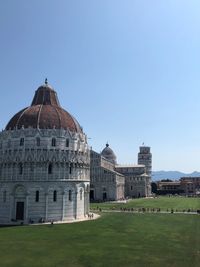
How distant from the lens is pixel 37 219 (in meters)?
55.2

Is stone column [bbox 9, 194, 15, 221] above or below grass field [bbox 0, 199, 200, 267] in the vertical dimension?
above

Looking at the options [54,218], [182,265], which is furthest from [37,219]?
[182,265]

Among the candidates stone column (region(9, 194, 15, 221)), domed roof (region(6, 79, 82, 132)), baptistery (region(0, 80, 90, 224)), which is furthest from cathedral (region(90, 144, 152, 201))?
stone column (region(9, 194, 15, 221))

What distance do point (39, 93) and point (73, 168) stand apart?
58.6 feet

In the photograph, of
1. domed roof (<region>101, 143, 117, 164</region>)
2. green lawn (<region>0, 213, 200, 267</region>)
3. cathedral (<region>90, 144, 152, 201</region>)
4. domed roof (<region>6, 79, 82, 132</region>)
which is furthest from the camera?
domed roof (<region>101, 143, 117, 164</region>)

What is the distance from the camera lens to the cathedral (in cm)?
11356

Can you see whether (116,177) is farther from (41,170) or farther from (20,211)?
(20,211)

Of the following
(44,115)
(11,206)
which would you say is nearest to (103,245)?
(11,206)

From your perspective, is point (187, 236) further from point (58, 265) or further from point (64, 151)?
point (64, 151)

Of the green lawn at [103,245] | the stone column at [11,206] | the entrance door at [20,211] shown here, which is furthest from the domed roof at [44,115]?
the green lawn at [103,245]

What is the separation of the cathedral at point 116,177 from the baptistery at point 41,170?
5094 cm

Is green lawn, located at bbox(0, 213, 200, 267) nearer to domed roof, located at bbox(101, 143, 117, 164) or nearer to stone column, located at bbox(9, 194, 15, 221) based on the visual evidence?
stone column, located at bbox(9, 194, 15, 221)

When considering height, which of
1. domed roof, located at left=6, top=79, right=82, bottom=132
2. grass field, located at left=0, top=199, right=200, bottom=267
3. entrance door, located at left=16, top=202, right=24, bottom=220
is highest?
domed roof, located at left=6, top=79, right=82, bottom=132

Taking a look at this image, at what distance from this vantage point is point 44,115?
6128 centimetres
